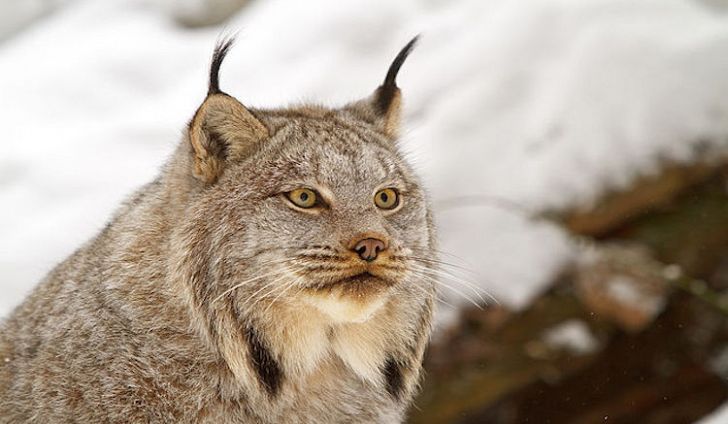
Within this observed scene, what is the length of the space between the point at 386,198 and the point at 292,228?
1.37 ft

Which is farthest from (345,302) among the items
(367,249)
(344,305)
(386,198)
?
(386,198)

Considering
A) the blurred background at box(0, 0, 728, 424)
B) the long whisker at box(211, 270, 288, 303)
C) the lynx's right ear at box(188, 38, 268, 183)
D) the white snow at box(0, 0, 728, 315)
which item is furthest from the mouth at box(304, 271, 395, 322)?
the white snow at box(0, 0, 728, 315)

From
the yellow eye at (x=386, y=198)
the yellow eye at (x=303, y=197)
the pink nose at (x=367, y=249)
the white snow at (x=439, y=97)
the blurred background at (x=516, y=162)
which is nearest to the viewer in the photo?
the pink nose at (x=367, y=249)

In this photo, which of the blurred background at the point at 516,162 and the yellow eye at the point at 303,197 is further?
the blurred background at the point at 516,162

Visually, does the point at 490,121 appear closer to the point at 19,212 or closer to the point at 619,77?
the point at 619,77

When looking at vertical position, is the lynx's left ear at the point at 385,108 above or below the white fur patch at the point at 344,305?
above

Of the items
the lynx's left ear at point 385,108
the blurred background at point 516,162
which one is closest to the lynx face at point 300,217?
the lynx's left ear at point 385,108

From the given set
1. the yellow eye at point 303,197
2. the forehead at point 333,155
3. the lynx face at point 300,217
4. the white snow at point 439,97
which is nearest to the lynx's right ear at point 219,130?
the lynx face at point 300,217

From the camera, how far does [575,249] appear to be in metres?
5.87

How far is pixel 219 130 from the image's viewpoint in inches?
139

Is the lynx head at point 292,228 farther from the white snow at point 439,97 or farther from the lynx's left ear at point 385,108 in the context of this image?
the white snow at point 439,97

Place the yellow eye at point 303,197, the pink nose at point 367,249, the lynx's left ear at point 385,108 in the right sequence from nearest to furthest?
the pink nose at point 367,249 → the yellow eye at point 303,197 → the lynx's left ear at point 385,108

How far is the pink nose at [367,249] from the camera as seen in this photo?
10.8 ft

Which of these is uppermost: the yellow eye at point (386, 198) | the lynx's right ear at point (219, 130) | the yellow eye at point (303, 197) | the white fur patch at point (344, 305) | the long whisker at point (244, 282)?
the lynx's right ear at point (219, 130)
